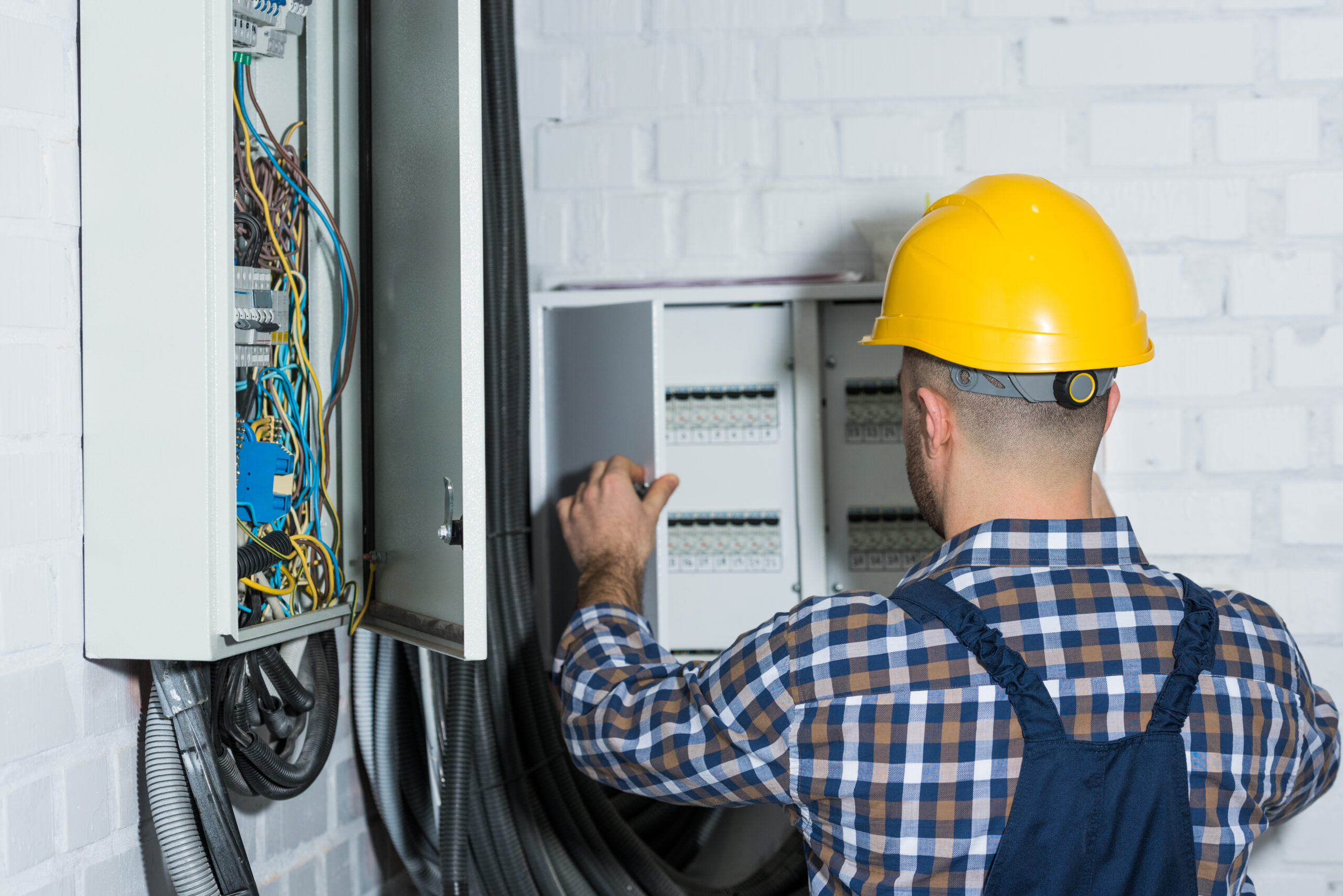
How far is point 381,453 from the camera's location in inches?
54.8

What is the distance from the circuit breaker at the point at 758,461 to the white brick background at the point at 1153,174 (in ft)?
0.56

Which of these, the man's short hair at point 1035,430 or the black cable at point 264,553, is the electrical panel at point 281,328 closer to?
the black cable at point 264,553

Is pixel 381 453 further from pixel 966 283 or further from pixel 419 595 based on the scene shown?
pixel 966 283

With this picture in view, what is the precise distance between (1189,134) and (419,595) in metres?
1.47

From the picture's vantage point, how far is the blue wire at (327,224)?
126cm

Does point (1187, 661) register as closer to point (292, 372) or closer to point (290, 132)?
point (292, 372)

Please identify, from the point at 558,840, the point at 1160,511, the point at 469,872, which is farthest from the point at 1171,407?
the point at 469,872

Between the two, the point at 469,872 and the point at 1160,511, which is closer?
the point at 469,872

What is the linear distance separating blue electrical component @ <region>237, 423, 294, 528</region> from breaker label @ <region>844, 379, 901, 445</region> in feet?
3.10

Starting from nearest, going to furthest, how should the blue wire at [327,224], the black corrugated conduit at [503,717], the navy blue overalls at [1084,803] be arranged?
the navy blue overalls at [1084,803], the blue wire at [327,224], the black corrugated conduit at [503,717]

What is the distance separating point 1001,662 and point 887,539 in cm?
84

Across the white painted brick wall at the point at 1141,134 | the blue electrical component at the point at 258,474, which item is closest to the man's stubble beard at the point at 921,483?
the blue electrical component at the point at 258,474

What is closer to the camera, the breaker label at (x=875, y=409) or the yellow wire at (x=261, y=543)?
the yellow wire at (x=261, y=543)

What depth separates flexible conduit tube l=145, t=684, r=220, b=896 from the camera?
1.09 m
